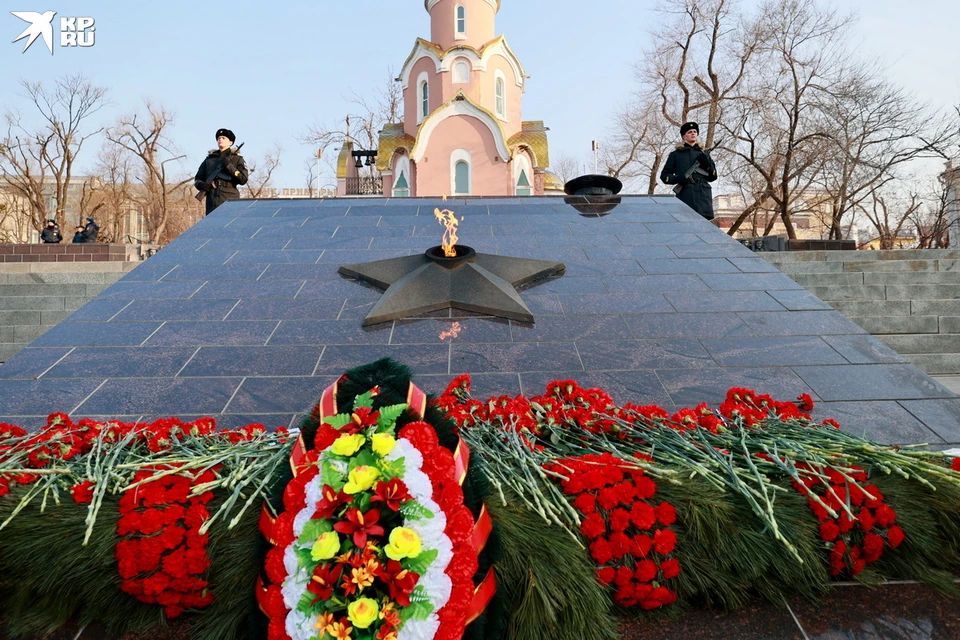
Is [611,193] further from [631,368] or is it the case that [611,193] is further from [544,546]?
[544,546]

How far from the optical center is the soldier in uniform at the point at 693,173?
774 centimetres

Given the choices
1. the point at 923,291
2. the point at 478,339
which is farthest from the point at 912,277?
the point at 478,339

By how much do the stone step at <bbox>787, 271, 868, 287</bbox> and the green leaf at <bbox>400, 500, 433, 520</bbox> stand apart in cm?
823

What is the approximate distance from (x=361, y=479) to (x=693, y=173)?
759 cm

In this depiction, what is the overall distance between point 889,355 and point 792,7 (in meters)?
21.4

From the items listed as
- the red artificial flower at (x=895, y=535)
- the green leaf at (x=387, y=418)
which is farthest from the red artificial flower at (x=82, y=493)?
the red artificial flower at (x=895, y=535)

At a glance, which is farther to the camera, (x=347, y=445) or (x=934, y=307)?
(x=934, y=307)

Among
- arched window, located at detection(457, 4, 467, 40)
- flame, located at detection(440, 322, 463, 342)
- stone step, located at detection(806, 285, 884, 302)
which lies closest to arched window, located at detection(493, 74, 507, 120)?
arched window, located at detection(457, 4, 467, 40)

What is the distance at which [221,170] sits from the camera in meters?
8.31

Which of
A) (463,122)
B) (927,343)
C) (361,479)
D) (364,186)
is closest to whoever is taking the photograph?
(361,479)

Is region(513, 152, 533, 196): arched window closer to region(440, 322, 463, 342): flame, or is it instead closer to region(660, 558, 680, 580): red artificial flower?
region(440, 322, 463, 342): flame

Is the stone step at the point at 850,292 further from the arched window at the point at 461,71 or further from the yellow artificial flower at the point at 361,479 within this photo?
the arched window at the point at 461,71

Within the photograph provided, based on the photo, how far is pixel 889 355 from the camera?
3.38 m

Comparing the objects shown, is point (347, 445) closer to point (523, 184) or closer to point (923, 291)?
point (923, 291)
